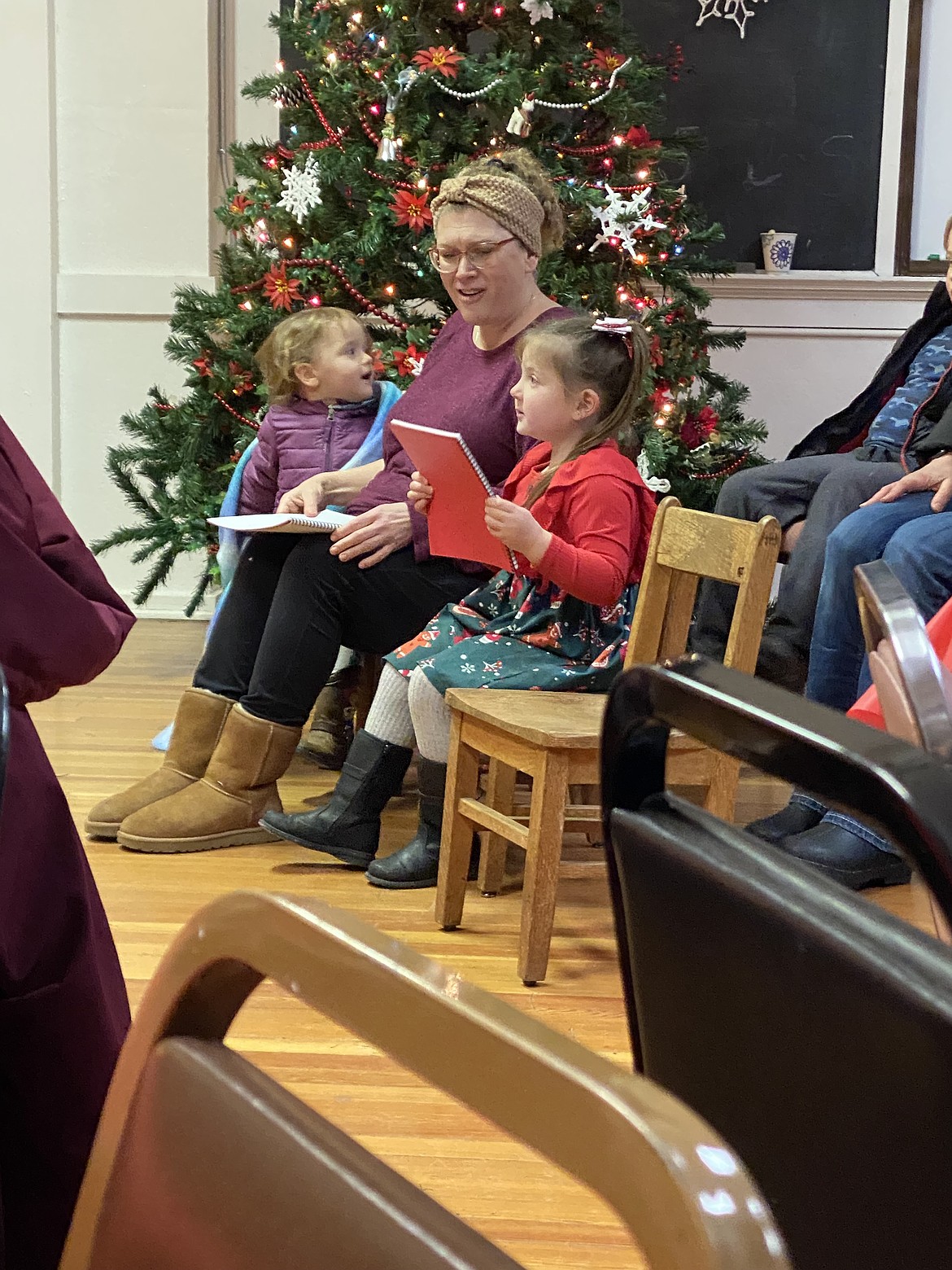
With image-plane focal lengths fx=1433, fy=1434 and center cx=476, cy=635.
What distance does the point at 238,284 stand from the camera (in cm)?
375

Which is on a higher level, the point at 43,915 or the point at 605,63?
the point at 605,63

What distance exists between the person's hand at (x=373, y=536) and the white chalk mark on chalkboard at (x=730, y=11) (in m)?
2.56

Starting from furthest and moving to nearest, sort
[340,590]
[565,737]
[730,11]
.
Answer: [730,11]
[340,590]
[565,737]

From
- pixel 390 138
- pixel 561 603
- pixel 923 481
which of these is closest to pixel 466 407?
pixel 561 603

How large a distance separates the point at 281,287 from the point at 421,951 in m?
2.75

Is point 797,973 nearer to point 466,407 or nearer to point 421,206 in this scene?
point 466,407

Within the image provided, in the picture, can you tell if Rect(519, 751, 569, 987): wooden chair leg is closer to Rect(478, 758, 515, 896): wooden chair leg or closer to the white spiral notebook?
Rect(478, 758, 515, 896): wooden chair leg

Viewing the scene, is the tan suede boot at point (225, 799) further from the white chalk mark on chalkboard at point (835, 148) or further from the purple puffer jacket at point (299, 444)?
the white chalk mark on chalkboard at point (835, 148)

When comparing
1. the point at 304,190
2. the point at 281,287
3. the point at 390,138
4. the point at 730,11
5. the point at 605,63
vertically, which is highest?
the point at 730,11

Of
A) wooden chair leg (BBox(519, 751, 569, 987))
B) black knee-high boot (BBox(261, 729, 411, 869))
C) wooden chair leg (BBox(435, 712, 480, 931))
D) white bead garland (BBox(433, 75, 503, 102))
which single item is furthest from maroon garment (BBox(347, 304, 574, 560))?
white bead garland (BBox(433, 75, 503, 102))

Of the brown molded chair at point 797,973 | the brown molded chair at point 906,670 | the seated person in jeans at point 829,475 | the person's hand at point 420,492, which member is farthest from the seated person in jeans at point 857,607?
the brown molded chair at point 797,973

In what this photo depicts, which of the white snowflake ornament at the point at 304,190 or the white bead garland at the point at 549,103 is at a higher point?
the white bead garland at the point at 549,103

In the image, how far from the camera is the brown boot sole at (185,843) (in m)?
2.67

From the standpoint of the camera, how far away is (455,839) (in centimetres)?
234
